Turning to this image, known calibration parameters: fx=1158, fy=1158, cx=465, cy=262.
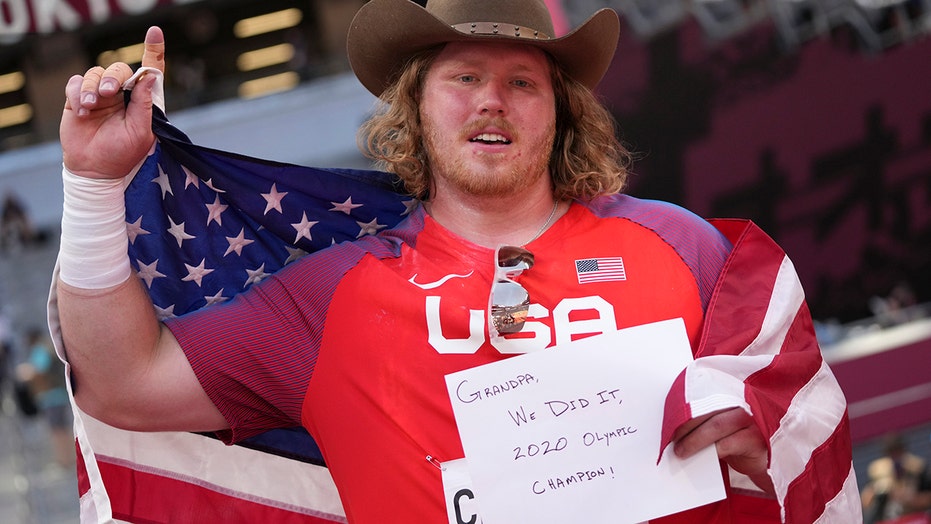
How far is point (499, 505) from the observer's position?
89.7 inches

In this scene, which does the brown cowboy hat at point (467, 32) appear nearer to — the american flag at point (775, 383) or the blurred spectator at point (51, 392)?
the american flag at point (775, 383)

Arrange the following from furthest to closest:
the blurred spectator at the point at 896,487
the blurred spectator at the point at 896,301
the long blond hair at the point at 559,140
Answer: the blurred spectator at the point at 896,301, the blurred spectator at the point at 896,487, the long blond hair at the point at 559,140

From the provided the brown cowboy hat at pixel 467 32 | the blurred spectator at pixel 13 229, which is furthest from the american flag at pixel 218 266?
the blurred spectator at pixel 13 229

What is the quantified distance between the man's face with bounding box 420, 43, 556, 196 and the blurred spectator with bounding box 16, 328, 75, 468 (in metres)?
7.53

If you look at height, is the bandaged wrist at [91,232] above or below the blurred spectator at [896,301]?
above

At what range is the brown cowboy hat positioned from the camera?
8.62 ft

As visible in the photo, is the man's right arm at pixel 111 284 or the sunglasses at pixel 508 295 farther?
the sunglasses at pixel 508 295

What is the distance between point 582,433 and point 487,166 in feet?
2.06

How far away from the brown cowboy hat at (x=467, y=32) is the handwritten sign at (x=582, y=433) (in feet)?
2.43

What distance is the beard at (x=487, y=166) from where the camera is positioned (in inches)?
101

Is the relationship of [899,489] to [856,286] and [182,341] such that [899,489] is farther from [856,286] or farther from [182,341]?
[182,341]

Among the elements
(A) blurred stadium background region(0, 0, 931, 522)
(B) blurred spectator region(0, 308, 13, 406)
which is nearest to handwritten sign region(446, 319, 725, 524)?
(B) blurred spectator region(0, 308, 13, 406)

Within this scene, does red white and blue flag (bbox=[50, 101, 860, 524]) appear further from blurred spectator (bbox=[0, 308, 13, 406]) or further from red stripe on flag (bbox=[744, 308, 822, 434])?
blurred spectator (bbox=[0, 308, 13, 406])

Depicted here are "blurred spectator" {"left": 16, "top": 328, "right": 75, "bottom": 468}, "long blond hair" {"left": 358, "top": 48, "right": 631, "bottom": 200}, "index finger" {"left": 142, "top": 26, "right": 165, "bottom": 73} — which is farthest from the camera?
"blurred spectator" {"left": 16, "top": 328, "right": 75, "bottom": 468}
